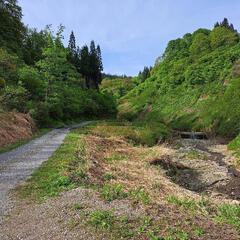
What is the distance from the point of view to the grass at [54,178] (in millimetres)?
14141

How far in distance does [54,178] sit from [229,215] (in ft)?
23.7

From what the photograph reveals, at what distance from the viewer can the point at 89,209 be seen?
11727 millimetres

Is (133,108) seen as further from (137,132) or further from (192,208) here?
(192,208)

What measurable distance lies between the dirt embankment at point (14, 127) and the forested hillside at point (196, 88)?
23.6m

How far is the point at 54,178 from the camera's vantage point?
1616 cm

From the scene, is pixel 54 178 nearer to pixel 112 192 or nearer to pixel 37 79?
pixel 112 192

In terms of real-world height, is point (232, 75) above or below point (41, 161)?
above

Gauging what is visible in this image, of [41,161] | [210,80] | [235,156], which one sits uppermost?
[210,80]

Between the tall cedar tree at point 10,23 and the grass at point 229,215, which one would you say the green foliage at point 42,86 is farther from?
the grass at point 229,215

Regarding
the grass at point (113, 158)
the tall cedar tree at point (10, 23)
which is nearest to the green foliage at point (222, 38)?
the tall cedar tree at point (10, 23)

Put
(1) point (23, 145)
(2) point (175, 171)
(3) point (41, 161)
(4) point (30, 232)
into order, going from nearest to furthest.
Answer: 1. (4) point (30, 232)
2. (3) point (41, 161)
3. (2) point (175, 171)
4. (1) point (23, 145)

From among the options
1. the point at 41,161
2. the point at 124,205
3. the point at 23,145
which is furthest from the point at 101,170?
the point at 23,145

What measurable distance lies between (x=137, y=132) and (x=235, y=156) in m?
13.0

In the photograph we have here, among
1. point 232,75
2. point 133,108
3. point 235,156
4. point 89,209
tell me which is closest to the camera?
point 89,209
